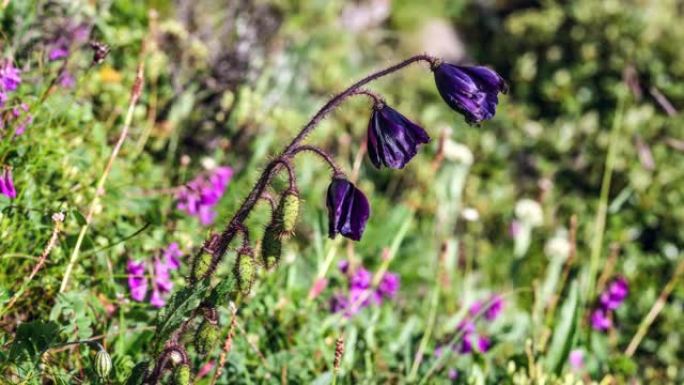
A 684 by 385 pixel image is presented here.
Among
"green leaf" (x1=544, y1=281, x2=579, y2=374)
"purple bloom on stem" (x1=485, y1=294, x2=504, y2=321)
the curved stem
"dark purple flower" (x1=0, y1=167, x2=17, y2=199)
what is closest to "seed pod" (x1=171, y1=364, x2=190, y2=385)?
the curved stem

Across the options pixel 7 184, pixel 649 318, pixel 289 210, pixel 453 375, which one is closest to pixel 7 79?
pixel 7 184

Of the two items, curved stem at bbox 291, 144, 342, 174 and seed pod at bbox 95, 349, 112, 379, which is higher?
curved stem at bbox 291, 144, 342, 174

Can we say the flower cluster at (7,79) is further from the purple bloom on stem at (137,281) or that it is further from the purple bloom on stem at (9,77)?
the purple bloom on stem at (137,281)

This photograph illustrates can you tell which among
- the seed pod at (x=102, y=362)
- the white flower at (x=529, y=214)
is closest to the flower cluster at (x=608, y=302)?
the white flower at (x=529, y=214)

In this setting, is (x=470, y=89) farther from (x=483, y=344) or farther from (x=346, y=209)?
(x=483, y=344)

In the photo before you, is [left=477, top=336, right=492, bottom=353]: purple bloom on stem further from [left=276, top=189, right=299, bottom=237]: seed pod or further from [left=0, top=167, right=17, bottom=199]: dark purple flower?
[left=0, top=167, right=17, bottom=199]: dark purple flower

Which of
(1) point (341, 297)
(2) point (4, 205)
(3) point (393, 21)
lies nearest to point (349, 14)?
(3) point (393, 21)
